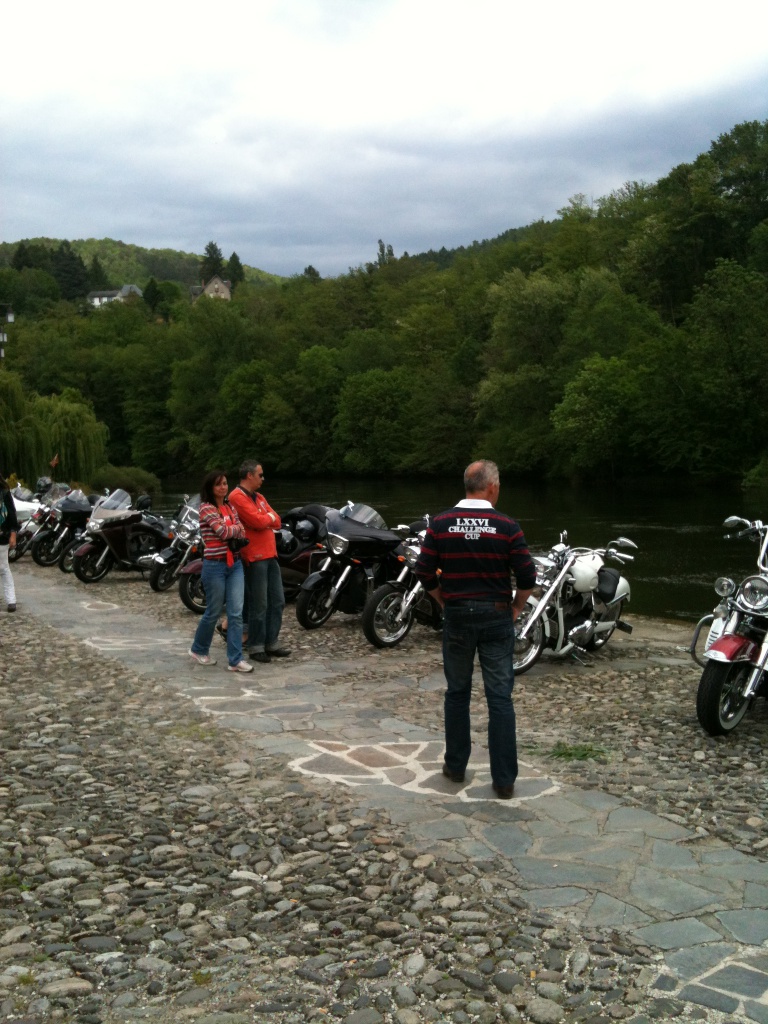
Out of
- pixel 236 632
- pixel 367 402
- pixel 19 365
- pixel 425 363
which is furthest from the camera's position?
pixel 19 365

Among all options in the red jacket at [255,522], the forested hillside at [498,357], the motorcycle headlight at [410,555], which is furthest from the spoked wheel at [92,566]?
the forested hillside at [498,357]

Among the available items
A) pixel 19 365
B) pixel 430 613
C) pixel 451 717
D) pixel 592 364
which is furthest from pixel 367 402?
pixel 451 717

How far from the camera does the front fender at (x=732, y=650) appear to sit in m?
6.74

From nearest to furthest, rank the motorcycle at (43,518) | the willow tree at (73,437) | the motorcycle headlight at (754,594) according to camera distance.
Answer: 1. the motorcycle headlight at (754,594)
2. the motorcycle at (43,518)
3. the willow tree at (73,437)

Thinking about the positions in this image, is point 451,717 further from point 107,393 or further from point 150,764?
point 107,393

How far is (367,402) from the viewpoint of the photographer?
80812 millimetres

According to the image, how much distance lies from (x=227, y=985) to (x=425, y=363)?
→ 83502 millimetres

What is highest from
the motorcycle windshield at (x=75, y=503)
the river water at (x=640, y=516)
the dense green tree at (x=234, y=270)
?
A: the dense green tree at (x=234, y=270)

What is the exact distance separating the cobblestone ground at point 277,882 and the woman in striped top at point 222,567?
1.25 m

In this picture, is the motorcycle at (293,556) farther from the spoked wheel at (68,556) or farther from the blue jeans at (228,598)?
the spoked wheel at (68,556)

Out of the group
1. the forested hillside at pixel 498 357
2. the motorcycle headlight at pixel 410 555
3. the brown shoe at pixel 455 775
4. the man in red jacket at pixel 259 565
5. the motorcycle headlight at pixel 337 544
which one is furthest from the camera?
the forested hillside at pixel 498 357

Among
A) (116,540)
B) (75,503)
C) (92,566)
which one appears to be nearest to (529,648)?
(116,540)

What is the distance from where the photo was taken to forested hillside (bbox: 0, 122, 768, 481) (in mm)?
52469

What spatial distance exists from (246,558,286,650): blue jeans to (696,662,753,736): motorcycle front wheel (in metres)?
3.95
